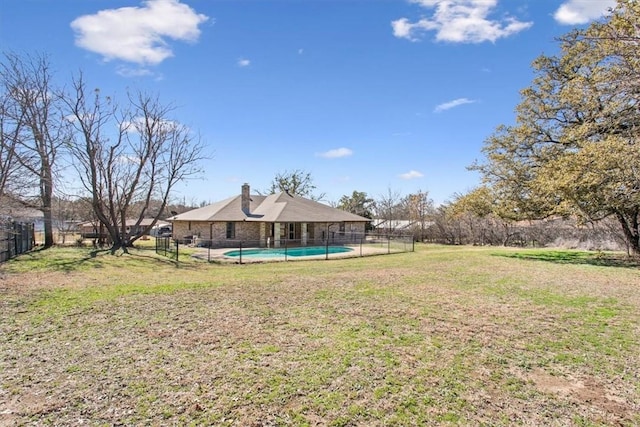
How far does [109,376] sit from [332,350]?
280 centimetres

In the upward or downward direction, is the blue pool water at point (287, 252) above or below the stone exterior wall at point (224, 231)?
below

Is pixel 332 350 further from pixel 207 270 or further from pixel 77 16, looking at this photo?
pixel 77 16

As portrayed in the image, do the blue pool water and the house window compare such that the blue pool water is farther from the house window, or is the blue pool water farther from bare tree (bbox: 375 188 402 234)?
bare tree (bbox: 375 188 402 234)

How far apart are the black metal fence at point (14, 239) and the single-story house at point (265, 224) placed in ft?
29.6

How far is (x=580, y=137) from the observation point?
1400 centimetres

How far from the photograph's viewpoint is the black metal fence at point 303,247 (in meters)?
20.7

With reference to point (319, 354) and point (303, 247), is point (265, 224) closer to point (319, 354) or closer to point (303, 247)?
point (303, 247)

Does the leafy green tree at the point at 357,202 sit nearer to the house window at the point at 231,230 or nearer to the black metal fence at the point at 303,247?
the black metal fence at the point at 303,247

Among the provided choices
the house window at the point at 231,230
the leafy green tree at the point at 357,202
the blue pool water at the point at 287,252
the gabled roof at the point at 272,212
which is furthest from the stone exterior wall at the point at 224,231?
the leafy green tree at the point at 357,202

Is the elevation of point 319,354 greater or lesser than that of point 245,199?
lesser

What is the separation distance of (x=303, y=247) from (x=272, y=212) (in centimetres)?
396

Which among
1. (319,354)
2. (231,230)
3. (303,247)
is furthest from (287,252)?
(319,354)

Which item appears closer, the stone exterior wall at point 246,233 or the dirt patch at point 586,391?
the dirt patch at point 586,391

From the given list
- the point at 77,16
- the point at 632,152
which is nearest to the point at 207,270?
the point at 77,16
